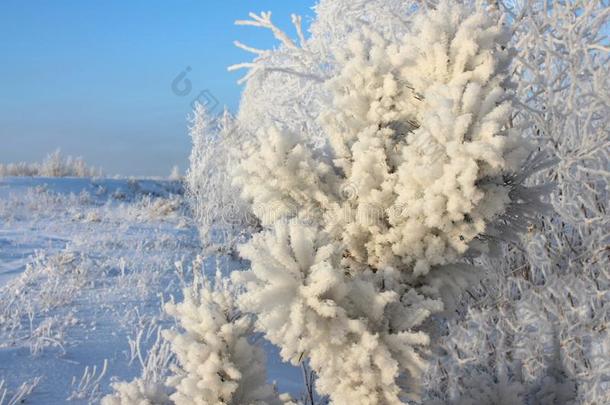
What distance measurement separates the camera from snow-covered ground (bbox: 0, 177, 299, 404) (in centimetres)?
450

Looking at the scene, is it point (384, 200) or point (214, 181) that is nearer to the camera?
point (384, 200)

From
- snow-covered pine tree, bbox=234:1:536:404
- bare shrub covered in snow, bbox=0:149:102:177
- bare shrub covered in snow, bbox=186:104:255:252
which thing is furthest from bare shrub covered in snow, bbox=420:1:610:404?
bare shrub covered in snow, bbox=0:149:102:177

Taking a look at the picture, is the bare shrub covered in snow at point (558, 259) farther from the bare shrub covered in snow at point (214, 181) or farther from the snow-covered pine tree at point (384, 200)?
the bare shrub covered in snow at point (214, 181)

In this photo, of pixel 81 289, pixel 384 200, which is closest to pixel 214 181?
pixel 81 289

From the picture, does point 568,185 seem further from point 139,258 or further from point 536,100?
point 139,258

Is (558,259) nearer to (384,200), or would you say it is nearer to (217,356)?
(384,200)

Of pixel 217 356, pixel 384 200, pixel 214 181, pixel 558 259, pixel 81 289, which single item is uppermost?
pixel 214 181

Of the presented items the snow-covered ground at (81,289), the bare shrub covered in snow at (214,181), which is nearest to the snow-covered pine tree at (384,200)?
the snow-covered ground at (81,289)

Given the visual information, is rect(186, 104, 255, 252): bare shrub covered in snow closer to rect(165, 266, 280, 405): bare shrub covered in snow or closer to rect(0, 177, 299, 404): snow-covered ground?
rect(0, 177, 299, 404): snow-covered ground

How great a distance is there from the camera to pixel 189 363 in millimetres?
2320

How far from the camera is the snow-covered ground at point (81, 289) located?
4.50 m

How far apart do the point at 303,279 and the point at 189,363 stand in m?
0.74

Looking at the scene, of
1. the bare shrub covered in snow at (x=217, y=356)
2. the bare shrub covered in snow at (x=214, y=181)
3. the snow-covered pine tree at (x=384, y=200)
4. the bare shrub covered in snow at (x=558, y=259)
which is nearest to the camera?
the snow-covered pine tree at (x=384, y=200)

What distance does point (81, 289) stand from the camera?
6.38m
